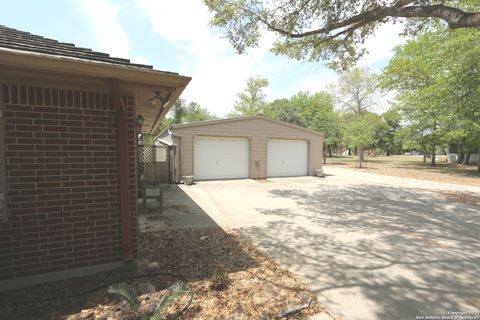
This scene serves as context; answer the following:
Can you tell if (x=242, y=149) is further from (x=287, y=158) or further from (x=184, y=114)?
(x=184, y=114)

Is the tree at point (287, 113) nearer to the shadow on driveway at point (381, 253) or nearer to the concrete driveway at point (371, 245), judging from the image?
the concrete driveway at point (371, 245)

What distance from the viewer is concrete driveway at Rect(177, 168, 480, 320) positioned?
2676 millimetres

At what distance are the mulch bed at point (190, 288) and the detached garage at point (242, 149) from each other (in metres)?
8.20

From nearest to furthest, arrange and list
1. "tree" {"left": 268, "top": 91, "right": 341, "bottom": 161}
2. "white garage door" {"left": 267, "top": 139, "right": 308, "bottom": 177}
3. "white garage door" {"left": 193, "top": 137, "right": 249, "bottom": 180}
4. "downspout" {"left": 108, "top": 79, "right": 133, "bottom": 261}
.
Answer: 1. "downspout" {"left": 108, "top": 79, "right": 133, "bottom": 261}
2. "white garage door" {"left": 193, "top": 137, "right": 249, "bottom": 180}
3. "white garage door" {"left": 267, "top": 139, "right": 308, "bottom": 177}
4. "tree" {"left": 268, "top": 91, "right": 341, "bottom": 161}

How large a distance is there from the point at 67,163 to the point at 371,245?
15.5 feet

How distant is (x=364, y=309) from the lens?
250 cm

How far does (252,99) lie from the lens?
116 feet

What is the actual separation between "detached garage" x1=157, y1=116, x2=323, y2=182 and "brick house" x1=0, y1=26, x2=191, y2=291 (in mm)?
8390

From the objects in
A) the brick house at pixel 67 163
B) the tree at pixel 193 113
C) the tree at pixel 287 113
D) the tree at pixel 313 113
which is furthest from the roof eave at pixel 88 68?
the tree at pixel 193 113

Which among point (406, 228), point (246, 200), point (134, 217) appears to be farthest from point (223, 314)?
point (246, 200)

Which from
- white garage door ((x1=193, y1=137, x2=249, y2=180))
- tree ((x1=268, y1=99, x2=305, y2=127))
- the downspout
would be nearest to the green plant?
the downspout

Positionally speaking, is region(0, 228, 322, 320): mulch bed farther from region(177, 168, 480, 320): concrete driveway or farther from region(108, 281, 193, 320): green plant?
region(177, 168, 480, 320): concrete driveway

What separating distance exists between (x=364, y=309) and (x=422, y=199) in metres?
7.64

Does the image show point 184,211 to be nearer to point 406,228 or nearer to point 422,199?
point 406,228
